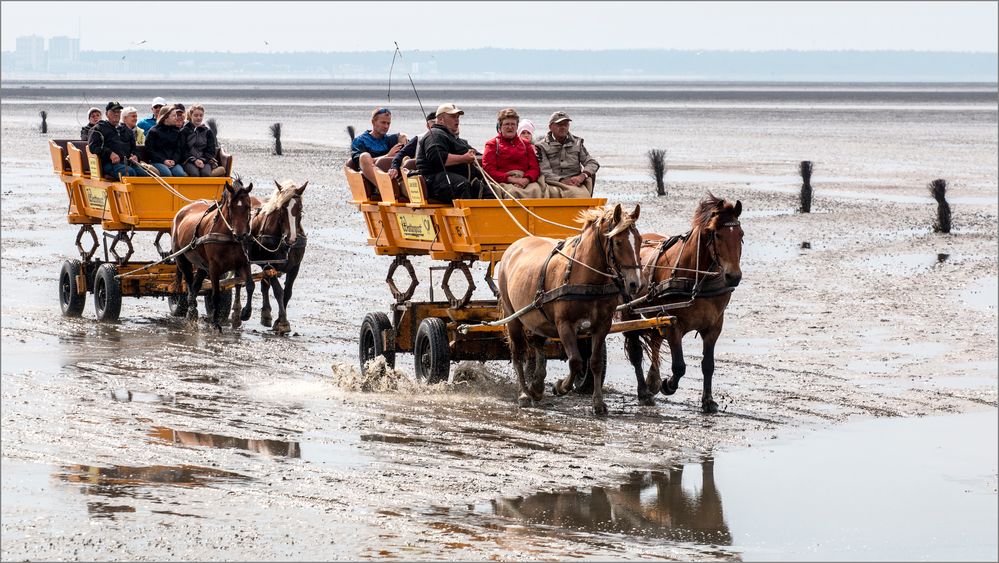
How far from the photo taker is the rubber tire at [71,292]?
18328 mm

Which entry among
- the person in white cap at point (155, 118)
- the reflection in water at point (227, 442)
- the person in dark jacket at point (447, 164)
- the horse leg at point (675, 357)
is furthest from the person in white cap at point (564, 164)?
the person in white cap at point (155, 118)

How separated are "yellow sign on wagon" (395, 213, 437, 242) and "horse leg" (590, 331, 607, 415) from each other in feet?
7.17

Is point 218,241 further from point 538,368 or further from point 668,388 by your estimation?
point 668,388

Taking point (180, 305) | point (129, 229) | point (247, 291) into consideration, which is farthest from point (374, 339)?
point (129, 229)

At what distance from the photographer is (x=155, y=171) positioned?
1859 cm

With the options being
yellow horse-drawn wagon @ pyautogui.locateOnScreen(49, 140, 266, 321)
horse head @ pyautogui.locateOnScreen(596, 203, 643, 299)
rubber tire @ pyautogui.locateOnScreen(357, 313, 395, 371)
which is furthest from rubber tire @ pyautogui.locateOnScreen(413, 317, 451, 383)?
yellow horse-drawn wagon @ pyautogui.locateOnScreen(49, 140, 266, 321)

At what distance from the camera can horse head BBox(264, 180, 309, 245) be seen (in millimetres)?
17078

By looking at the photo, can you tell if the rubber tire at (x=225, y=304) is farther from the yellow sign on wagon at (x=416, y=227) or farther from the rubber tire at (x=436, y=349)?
the rubber tire at (x=436, y=349)

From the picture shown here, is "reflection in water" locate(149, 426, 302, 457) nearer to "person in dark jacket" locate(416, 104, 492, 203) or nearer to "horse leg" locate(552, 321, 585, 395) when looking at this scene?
"horse leg" locate(552, 321, 585, 395)

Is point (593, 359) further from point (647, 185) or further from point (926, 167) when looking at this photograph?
point (926, 167)

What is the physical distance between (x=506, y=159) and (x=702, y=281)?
7.86ft

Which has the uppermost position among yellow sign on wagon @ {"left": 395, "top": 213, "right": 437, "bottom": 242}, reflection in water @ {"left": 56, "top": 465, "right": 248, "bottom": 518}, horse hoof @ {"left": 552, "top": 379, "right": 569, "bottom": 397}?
yellow sign on wagon @ {"left": 395, "top": 213, "right": 437, "bottom": 242}

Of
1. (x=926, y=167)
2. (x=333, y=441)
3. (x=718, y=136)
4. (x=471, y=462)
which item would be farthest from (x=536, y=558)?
(x=718, y=136)

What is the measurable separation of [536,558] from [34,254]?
1748 cm
